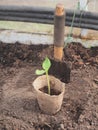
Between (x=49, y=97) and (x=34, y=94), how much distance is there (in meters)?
0.31

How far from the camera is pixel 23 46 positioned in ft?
9.36

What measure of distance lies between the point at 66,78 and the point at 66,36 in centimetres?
57

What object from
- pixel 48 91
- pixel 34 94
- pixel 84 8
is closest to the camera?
pixel 48 91

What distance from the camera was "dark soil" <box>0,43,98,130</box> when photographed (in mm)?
2135

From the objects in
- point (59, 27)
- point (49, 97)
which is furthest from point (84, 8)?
point (49, 97)

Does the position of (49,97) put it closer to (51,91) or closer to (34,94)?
(51,91)

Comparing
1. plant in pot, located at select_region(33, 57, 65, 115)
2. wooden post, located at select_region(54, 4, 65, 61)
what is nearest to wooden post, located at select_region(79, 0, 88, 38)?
wooden post, located at select_region(54, 4, 65, 61)

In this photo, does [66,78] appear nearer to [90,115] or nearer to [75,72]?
[75,72]

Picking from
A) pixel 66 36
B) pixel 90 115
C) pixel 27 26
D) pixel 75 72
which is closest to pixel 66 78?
pixel 75 72

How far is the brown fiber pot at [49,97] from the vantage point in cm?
207

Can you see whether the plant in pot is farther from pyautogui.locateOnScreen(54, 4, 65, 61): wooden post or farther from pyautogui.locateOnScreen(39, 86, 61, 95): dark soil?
pyautogui.locateOnScreen(54, 4, 65, 61): wooden post

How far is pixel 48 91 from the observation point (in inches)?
87.3

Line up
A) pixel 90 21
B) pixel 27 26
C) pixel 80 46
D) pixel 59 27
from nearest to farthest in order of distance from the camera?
pixel 59 27
pixel 90 21
pixel 80 46
pixel 27 26

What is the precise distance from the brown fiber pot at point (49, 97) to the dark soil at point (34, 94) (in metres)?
0.05
